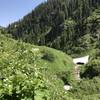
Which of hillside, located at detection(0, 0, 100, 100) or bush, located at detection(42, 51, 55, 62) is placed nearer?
hillside, located at detection(0, 0, 100, 100)

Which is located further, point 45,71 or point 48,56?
point 48,56

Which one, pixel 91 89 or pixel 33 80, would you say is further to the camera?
pixel 91 89

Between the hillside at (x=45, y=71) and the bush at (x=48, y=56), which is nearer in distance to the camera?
the hillside at (x=45, y=71)

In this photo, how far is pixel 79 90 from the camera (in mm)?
85062

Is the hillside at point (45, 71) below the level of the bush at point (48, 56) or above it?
below

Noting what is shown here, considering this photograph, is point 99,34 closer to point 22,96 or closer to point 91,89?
point 91,89

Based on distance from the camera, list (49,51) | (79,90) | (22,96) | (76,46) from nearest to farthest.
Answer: (22,96) < (79,90) < (49,51) < (76,46)

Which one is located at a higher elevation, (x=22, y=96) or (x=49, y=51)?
(x=49, y=51)

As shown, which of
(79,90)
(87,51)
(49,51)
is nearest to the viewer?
(79,90)

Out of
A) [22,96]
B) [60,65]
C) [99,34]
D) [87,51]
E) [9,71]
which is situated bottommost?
[22,96]

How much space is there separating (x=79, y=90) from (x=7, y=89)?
7707cm

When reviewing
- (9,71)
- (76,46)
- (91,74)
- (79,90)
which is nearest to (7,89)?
(9,71)

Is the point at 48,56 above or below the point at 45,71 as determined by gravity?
above

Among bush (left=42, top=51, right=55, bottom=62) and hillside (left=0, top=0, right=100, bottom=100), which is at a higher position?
bush (left=42, top=51, right=55, bottom=62)
